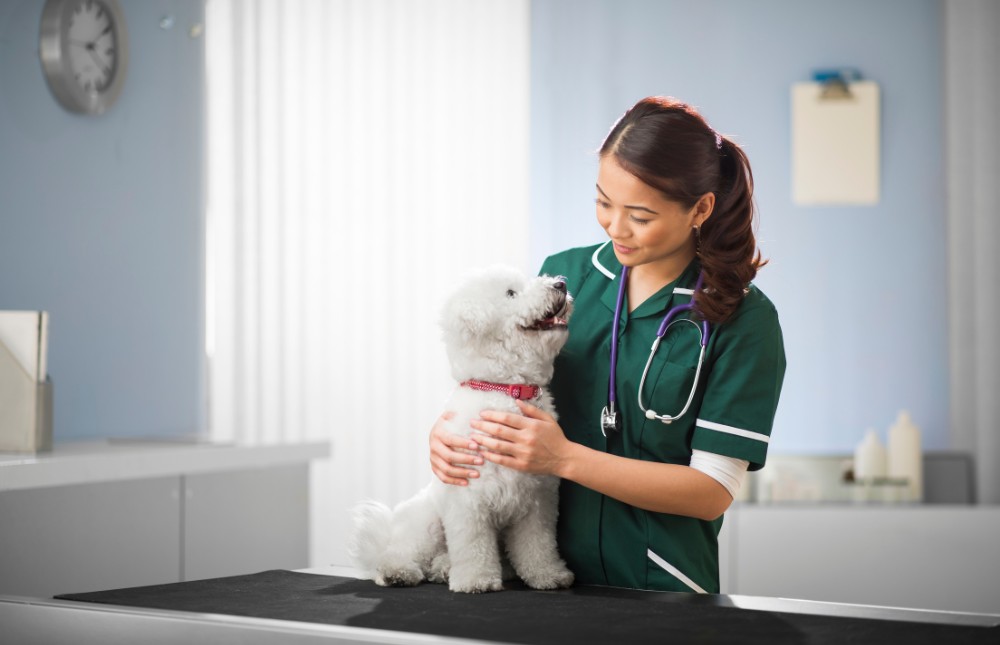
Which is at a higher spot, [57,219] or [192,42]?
[192,42]

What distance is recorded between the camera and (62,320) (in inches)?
105

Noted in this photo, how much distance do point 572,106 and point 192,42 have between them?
1363mm

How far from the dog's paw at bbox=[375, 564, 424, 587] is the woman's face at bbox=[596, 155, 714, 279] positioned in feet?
1.83

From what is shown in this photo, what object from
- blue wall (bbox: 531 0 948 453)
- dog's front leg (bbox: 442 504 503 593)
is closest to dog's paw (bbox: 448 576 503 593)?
dog's front leg (bbox: 442 504 503 593)

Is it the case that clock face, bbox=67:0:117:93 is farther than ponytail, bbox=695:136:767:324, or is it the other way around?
clock face, bbox=67:0:117:93

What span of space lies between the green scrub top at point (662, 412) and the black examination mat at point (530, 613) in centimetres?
14

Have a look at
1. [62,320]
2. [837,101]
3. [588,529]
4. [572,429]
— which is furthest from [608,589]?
[837,101]

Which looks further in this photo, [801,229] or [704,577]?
[801,229]

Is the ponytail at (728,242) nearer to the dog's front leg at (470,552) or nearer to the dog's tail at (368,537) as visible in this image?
the dog's front leg at (470,552)

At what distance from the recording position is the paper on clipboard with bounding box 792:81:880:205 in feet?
11.5

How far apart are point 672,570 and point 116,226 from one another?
2.06m

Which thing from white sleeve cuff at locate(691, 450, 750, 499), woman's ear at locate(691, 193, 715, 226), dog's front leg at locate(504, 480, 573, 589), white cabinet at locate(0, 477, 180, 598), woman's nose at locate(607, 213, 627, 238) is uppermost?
woman's ear at locate(691, 193, 715, 226)

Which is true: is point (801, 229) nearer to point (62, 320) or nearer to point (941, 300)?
point (941, 300)

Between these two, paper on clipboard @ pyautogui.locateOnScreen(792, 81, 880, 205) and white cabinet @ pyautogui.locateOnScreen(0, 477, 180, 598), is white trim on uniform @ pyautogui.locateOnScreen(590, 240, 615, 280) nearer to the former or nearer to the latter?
white cabinet @ pyautogui.locateOnScreen(0, 477, 180, 598)
